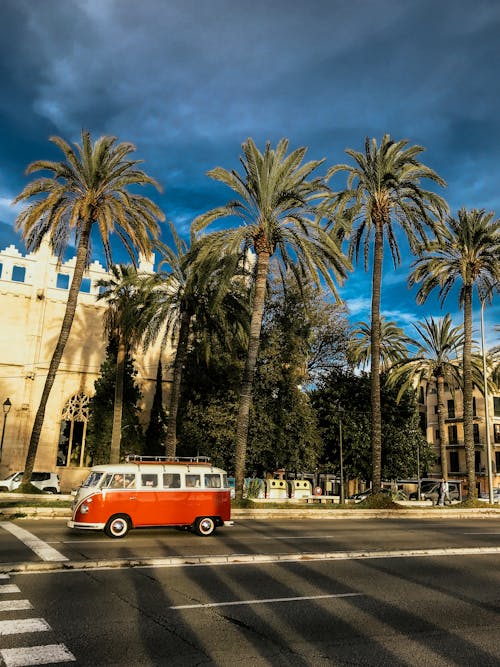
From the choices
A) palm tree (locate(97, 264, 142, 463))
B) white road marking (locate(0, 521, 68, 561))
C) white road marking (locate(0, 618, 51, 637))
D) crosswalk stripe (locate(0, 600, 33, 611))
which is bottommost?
white road marking (locate(0, 618, 51, 637))

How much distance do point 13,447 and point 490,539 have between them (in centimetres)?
3352

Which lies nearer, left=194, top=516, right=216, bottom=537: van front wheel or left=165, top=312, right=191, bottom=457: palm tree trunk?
left=194, top=516, right=216, bottom=537: van front wheel

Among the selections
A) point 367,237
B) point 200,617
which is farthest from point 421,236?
point 200,617

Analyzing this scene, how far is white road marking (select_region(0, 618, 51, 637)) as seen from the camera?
6.45 meters

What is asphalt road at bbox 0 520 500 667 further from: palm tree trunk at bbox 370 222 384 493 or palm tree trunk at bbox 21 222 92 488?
palm tree trunk at bbox 370 222 384 493

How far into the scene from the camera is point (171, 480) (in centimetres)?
1577

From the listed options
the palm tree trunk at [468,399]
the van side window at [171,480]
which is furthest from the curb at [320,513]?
the van side window at [171,480]

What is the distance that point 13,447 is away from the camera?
4053cm

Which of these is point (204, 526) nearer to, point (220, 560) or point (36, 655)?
point (220, 560)

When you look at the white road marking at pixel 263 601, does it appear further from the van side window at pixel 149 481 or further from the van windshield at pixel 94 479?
the van windshield at pixel 94 479

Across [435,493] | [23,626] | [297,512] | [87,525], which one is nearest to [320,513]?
[297,512]

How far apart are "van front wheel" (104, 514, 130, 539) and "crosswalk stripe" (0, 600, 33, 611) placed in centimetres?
720

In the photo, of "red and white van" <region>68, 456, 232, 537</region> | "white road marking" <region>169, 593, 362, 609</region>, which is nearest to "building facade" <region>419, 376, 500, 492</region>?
"red and white van" <region>68, 456, 232, 537</region>

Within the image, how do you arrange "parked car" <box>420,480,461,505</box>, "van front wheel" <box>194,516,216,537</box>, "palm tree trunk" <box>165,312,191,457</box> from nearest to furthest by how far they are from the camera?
"van front wheel" <box>194,516,216,537</box>, "palm tree trunk" <box>165,312,191,457</box>, "parked car" <box>420,480,461,505</box>
